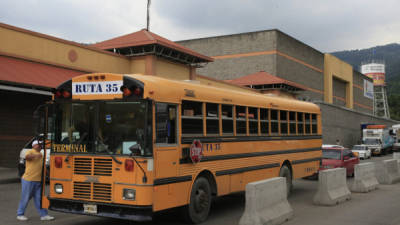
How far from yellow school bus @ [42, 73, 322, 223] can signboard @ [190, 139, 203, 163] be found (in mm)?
19

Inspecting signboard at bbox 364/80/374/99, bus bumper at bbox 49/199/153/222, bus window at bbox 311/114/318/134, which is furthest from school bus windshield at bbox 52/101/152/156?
signboard at bbox 364/80/374/99

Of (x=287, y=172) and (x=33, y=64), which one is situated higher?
(x=33, y=64)

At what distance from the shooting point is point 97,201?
7.71m

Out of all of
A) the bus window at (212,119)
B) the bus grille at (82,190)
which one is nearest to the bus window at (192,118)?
the bus window at (212,119)

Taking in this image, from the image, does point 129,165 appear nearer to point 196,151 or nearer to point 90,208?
point 90,208

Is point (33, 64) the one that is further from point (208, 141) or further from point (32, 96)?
point (208, 141)

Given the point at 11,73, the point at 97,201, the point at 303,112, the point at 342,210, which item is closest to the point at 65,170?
the point at 97,201

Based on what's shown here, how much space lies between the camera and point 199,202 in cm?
897

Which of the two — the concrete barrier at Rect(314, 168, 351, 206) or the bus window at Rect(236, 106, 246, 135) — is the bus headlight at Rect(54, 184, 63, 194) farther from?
the concrete barrier at Rect(314, 168, 351, 206)

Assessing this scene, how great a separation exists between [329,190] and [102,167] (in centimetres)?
667

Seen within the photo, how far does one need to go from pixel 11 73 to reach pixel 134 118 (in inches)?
457

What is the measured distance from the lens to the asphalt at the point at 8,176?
52.7ft

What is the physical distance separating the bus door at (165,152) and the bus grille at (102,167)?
782mm

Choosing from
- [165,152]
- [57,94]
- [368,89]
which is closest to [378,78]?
[368,89]
